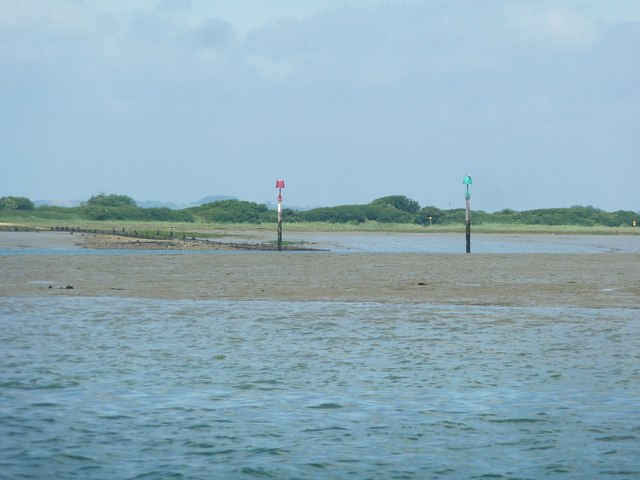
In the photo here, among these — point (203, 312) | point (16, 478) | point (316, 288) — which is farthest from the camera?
point (316, 288)

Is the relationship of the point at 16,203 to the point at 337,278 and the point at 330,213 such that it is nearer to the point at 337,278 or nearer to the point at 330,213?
the point at 330,213

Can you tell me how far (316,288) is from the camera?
2573cm

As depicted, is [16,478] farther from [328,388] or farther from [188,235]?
[188,235]

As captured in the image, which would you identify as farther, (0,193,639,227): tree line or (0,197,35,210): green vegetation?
(0,193,639,227): tree line

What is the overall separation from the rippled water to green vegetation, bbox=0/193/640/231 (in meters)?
79.6

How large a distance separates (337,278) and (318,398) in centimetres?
1788

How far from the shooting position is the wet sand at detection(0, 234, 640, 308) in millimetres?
23594

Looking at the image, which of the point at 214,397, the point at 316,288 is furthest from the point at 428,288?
the point at 214,397

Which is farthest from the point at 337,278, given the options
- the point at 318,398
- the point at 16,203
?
the point at 16,203

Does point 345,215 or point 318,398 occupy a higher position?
point 345,215

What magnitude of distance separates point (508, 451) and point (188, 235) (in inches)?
2207

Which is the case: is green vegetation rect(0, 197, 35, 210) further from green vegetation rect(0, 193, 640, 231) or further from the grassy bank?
the grassy bank

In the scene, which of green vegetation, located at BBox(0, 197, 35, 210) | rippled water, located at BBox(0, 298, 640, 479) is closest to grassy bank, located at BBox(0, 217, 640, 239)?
green vegetation, located at BBox(0, 197, 35, 210)

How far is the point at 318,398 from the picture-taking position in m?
11.0
